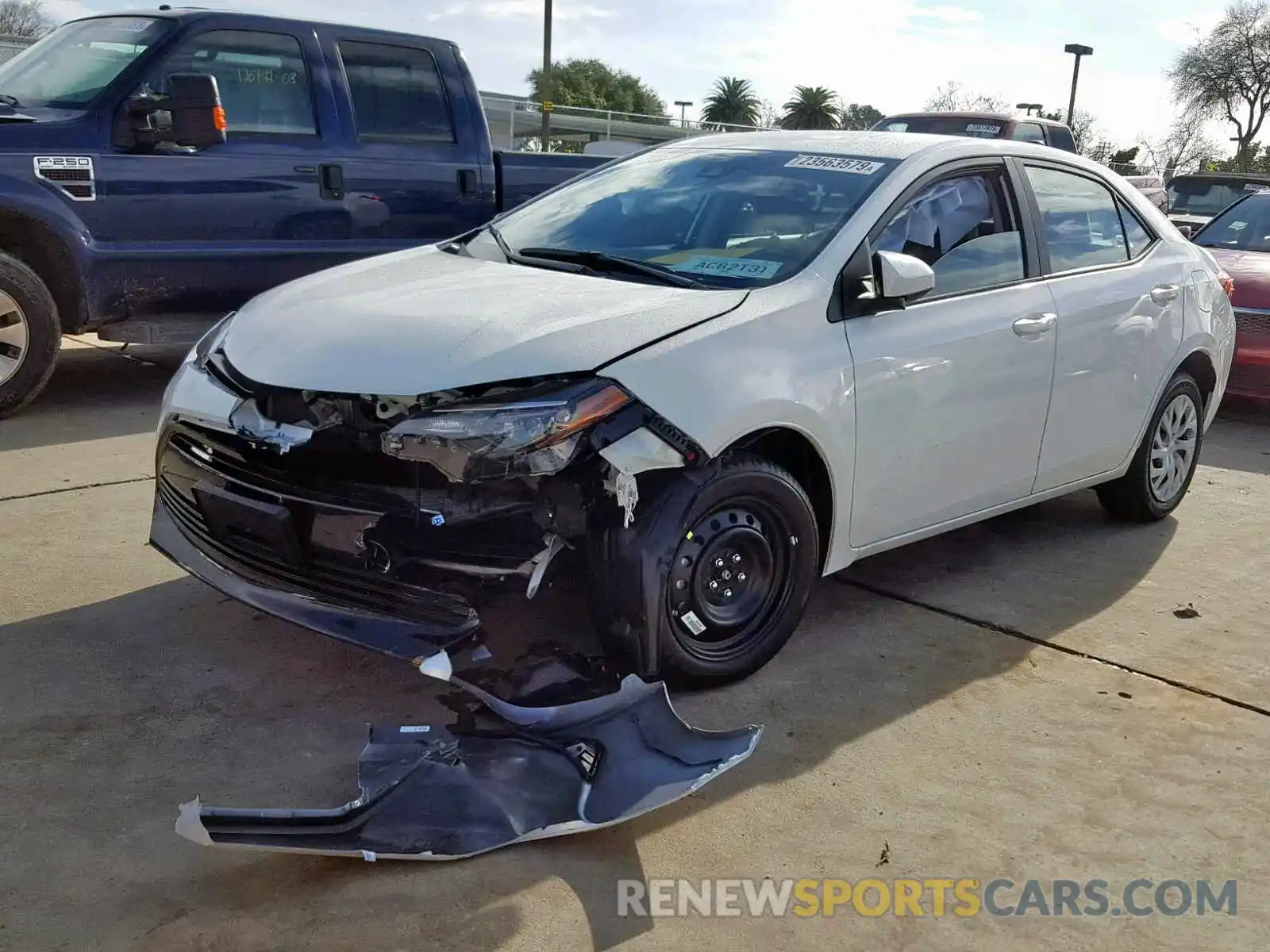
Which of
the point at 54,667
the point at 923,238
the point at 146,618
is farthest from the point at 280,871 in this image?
the point at 923,238

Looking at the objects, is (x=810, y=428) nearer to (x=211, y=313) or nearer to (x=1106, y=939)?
(x=1106, y=939)

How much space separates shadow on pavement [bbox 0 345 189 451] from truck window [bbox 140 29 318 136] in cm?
169

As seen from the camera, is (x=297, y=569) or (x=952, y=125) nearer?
(x=297, y=569)

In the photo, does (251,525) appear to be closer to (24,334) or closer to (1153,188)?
(24,334)

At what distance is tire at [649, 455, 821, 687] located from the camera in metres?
3.48

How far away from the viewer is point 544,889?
2734 mm

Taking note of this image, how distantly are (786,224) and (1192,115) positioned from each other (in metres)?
46.5

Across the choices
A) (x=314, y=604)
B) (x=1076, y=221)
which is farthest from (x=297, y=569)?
(x=1076, y=221)

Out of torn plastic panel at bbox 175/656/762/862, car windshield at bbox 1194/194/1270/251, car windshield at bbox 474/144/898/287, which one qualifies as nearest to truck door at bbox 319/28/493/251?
car windshield at bbox 474/144/898/287

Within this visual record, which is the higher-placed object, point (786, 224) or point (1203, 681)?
point (786, 224)

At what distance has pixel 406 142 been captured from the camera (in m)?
7.60

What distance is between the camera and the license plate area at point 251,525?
331 cm

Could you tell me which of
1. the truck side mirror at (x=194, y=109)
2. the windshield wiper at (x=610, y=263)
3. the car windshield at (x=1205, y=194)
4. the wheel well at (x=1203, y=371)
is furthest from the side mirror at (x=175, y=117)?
the car windshield at (x=1205, y=194)

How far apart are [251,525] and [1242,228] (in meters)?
8.75
